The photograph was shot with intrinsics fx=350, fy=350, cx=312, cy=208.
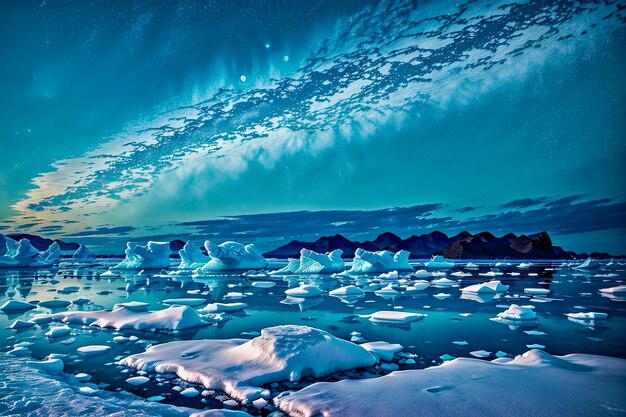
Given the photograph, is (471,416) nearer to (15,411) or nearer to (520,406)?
(520,406)

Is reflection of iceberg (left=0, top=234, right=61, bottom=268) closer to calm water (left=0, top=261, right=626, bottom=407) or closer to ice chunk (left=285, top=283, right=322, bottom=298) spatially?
calm water (left=0, top=261, right=626, bottom=407)

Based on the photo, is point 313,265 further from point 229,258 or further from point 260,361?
point 260,361

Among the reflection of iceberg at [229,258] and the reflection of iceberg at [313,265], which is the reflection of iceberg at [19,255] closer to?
the reflection of iceberg at [229,258]

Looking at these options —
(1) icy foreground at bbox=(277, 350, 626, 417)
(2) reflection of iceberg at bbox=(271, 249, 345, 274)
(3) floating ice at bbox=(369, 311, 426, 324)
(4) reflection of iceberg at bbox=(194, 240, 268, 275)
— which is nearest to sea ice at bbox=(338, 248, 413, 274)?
(2) reflection of iceberg at bbox=(271, 249, 345, 274)

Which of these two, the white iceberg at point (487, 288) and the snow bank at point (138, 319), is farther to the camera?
the white iceberg at point (487, 288)

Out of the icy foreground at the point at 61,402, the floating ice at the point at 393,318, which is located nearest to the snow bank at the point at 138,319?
the icy foreground at the point at 61,402

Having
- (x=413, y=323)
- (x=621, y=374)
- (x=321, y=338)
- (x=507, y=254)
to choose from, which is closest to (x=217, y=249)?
(x=413, y=323)

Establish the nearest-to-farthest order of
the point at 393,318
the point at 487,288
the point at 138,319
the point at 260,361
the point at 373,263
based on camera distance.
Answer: the point at 260,361 < the point at 138,319 < the point at 393,318 < the point at 487,288 < the point at 373,263

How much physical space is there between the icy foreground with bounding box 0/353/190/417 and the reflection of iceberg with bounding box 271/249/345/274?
30.0 m

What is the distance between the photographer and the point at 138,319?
30.2 feet

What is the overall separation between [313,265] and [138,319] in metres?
26.4

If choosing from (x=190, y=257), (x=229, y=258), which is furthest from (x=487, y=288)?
(x=190, y=257)

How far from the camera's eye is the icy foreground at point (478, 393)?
3.70 m

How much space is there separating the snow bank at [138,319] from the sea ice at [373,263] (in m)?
25.1
